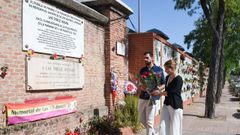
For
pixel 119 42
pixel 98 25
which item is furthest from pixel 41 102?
pixel 119 42

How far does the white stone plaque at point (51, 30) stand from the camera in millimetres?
6141

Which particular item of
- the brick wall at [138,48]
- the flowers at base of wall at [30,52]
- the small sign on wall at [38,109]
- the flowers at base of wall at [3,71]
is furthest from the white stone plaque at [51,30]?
the brick wall at [138,48]

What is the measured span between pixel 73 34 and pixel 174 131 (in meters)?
3.23

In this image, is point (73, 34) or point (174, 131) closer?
point (174, 131)

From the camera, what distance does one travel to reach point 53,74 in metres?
6.87

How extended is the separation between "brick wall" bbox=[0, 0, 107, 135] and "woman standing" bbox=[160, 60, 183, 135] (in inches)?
85.3

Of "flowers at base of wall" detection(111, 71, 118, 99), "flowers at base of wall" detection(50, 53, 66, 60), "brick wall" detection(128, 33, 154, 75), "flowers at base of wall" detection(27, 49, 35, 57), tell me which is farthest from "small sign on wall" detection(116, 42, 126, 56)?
"flowers at base of wall" detection(27, 49, 35, 57)

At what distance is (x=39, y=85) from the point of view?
251 inches

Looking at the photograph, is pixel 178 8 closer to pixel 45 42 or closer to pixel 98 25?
pixel 98 25

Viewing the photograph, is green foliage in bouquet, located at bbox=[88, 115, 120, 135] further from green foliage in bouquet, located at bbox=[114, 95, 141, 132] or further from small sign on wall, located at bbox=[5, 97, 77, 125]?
small sign on wall, located at bbox=[5, 97, 77, 125]

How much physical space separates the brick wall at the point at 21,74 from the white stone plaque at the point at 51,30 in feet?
0.54

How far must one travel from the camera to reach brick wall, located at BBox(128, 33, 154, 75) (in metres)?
11.0

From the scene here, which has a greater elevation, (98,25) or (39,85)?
(98,25)

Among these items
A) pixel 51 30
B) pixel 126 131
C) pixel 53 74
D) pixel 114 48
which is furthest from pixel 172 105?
pixel 114 48
